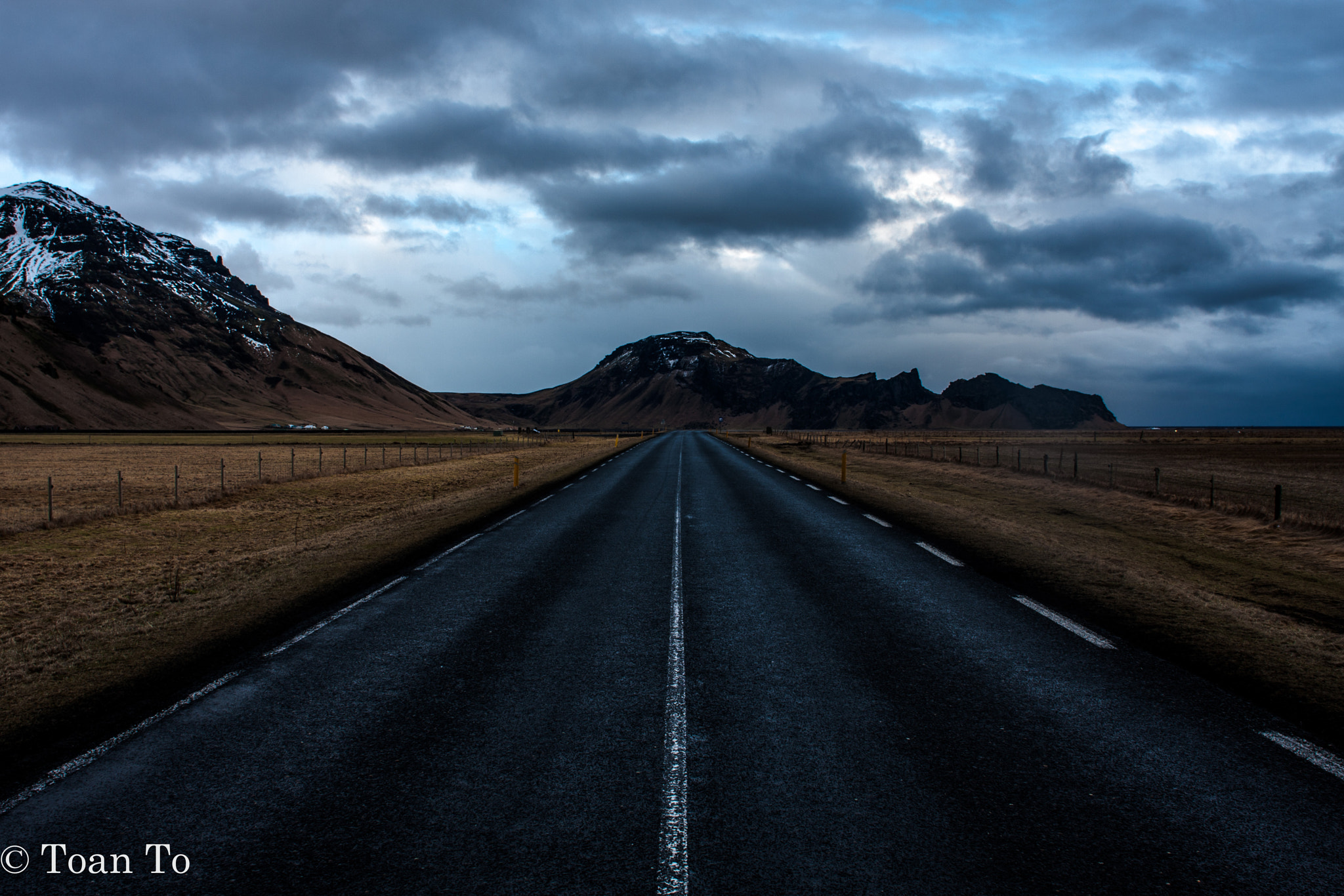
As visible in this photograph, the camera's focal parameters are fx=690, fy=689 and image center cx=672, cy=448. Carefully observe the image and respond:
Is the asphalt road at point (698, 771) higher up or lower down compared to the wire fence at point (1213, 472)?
lower down

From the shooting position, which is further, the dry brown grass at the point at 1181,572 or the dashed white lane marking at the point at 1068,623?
the dashed white lane marking at the point at 1068,623

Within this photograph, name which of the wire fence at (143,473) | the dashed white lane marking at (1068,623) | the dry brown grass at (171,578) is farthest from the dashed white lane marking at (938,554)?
the wire fence at (143,473)

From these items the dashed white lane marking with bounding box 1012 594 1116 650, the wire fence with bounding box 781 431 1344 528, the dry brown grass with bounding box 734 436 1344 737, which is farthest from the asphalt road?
the wire fence with bounding box 781 431 1344 528

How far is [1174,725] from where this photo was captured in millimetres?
4965

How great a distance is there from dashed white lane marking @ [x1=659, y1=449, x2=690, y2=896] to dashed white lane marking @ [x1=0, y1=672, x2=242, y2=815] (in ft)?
12.2

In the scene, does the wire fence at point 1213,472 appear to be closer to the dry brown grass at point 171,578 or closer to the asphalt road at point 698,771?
the asphalt road at point 698,771

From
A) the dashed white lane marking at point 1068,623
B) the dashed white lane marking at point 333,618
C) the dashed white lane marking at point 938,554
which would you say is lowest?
the dashed white lane marking at point 333,618

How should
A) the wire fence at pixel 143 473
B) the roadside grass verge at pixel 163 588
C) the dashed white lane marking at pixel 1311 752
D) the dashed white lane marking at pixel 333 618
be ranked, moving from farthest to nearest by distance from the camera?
the wire fence at pixel 143 473
the dashed white lane marking at pixel 333 618
the roadside grass verge at pixel 163 588
the dashed white lane marking at pixel 1311 752

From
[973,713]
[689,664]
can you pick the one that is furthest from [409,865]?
[973,713]

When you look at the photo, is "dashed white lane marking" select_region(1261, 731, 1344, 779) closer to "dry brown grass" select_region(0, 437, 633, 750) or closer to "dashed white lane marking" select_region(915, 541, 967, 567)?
"dashed white lane marking" select_region(915, 541, 967, 567)

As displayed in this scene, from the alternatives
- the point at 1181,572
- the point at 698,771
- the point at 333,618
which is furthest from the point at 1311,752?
the point at 333,618

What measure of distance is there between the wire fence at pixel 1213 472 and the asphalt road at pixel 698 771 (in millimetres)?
16786

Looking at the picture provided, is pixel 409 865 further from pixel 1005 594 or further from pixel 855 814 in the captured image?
pixel 1005 594

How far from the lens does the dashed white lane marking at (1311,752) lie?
4.32 m
